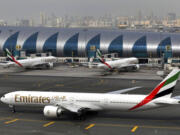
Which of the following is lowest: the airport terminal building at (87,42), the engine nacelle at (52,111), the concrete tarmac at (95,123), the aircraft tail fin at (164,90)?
the concrete tarmac at (95,123)

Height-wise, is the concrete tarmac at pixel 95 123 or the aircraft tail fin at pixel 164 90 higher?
the aircraft tail fin at pixel 164 90

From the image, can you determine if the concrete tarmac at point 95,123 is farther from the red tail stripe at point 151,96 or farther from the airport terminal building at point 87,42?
the airport terminal building at point 87,42

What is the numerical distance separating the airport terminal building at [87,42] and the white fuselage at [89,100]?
8456 centimetres

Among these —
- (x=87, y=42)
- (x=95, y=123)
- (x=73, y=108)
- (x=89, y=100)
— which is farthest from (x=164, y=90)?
(x=87, y=42)

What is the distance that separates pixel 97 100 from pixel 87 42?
9446 centimetres

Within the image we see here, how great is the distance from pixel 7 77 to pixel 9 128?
52481mm

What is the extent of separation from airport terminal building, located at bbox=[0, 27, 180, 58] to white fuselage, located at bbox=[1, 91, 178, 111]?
84.6m

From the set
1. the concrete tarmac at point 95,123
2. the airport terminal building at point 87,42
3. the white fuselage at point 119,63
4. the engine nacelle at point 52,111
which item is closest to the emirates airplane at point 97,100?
the engine nacelle at point 52,111

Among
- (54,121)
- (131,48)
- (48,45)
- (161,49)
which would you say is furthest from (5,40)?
(54,121)

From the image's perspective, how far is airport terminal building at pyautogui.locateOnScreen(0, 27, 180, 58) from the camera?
13500 centimetres

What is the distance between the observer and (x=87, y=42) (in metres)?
142

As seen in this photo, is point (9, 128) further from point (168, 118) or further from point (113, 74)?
point (113, 74)

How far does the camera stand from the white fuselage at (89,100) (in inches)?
1824

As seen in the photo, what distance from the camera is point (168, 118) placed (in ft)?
162
